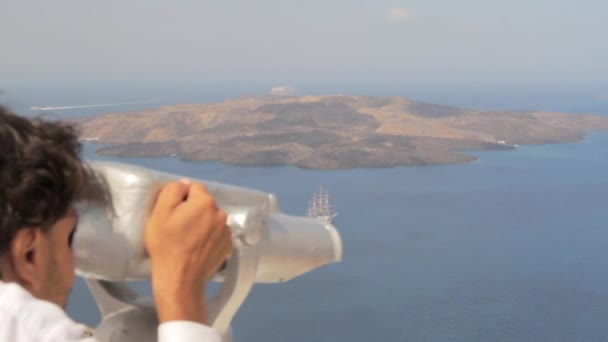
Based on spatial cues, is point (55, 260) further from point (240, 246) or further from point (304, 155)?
point (304, 155)

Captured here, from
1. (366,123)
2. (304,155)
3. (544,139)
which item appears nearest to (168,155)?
(304,155)

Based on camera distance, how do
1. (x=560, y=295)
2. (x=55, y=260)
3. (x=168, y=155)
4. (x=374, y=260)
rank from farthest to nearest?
(x=168, y=155), (x=374, y=260), (x=560, y=295), (x=55, y=260)

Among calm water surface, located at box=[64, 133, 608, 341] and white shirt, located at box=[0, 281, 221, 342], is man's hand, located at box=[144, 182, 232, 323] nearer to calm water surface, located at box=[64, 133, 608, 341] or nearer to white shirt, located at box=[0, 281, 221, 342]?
white shirt, located at box=[0, 281, 221, 342]

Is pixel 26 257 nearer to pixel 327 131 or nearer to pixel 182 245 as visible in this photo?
pixel 182 245

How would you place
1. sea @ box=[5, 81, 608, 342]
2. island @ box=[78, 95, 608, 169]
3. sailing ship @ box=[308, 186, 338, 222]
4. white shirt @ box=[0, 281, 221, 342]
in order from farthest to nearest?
island @ box=[78, 95, 608, 169]
sailing ship @ box=[308, 186, 338, 222]
sea @ box=[5, 81, 608, 342]
white shirt @ box=[0, 281, 221, 342]

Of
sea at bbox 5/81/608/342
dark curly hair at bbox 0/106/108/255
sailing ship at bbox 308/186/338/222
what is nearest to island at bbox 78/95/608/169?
sea at bbox 5/81/608/342

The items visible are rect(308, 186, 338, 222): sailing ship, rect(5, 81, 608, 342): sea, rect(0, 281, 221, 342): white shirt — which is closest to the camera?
rect(0, 281, 221, 342): white shirt

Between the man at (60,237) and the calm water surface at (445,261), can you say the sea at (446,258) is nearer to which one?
the calm water surface at (445,261)

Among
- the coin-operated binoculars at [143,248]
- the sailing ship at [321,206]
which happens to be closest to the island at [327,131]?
the sailing ship at [321,206]
